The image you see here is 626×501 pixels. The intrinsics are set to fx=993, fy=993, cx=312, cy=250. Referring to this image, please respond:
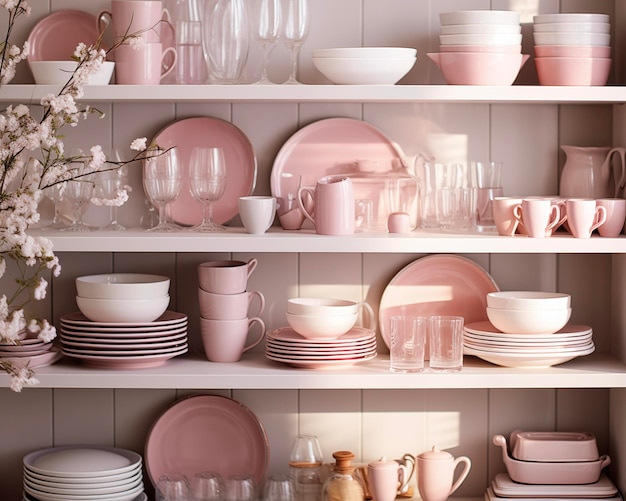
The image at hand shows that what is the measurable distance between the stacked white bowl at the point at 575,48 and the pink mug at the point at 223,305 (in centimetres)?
87

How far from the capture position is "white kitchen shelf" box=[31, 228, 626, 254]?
7.10 ft

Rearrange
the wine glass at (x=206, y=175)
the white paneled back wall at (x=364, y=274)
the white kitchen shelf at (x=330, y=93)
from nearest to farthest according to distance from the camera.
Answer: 1. the white kitchen shelf at (x=330, y=93)
2. the wine glass at (x=206, y=175)
3. the white paneled back wall at (x=364, y=274)

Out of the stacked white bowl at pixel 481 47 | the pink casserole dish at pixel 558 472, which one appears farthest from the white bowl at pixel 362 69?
the pink casserole dish at pixel 558 472

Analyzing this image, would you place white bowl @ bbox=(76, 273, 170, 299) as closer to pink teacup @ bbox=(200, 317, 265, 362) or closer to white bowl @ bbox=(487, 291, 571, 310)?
pink teacup @ bbox=(200, 317, 265, 362)

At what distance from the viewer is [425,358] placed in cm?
239

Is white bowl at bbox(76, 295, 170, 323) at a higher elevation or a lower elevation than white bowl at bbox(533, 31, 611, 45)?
lower

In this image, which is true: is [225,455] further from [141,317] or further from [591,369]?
[591,369]

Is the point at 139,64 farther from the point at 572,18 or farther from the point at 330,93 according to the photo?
the point at 572,18

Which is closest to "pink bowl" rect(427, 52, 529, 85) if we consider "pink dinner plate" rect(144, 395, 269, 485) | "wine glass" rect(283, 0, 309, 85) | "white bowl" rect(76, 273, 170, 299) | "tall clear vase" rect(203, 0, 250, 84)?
"wine glass" rect(283, 0, 309, 85)

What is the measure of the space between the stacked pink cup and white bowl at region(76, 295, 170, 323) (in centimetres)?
12

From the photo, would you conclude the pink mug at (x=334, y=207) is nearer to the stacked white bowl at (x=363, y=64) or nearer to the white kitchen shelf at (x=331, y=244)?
the white kitchen shelf at (x=331, y=244)

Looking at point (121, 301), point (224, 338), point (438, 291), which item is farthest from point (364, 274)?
point (121, 301)

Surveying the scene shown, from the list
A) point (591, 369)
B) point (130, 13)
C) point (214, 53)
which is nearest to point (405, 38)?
point (214, 53)

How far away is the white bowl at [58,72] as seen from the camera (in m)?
2.17
